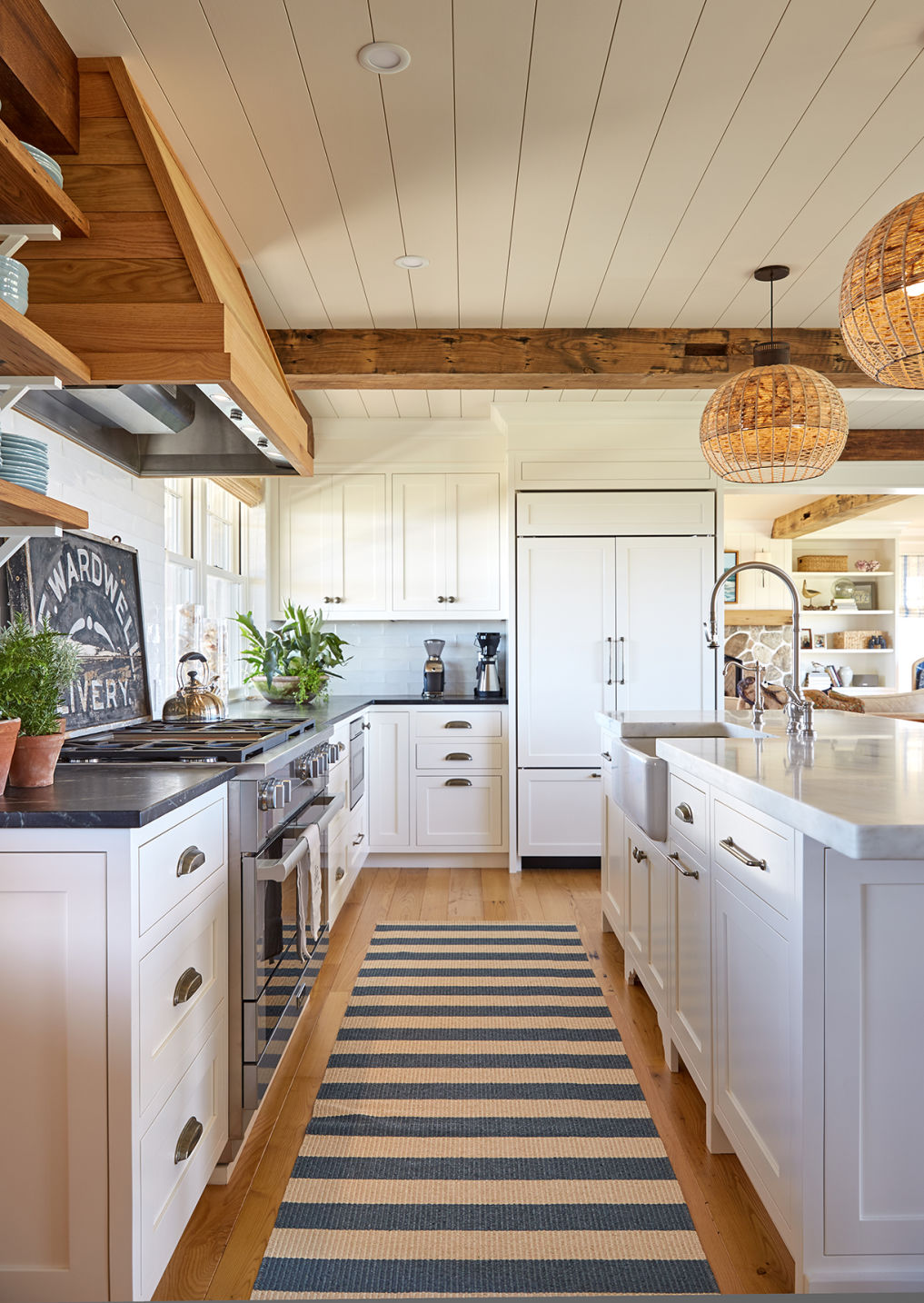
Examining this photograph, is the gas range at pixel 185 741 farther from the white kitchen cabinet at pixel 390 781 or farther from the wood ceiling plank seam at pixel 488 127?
the white kitchen cabinet at pixel 390 781

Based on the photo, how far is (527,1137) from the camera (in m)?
2.02

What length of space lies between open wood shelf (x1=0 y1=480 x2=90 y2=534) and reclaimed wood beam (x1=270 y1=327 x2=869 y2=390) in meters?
2.03

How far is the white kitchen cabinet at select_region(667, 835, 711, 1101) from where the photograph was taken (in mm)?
1952

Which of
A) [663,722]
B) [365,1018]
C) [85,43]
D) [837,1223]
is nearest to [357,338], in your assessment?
[85,43]

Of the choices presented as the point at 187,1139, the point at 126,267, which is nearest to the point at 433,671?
the point at 126,267

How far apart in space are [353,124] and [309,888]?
1.99 metres

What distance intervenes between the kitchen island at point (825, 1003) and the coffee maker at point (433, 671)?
126 inches

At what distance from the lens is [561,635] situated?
464 cm

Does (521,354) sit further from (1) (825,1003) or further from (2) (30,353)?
(1) (825,1003)

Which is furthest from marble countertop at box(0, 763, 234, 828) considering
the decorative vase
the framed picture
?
the framed picture

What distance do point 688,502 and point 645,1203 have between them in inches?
140

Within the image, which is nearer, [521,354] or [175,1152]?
[175,1152]

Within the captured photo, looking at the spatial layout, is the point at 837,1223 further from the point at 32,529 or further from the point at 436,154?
the point at 436,154

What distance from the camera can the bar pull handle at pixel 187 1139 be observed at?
Answer: 1.57 m
